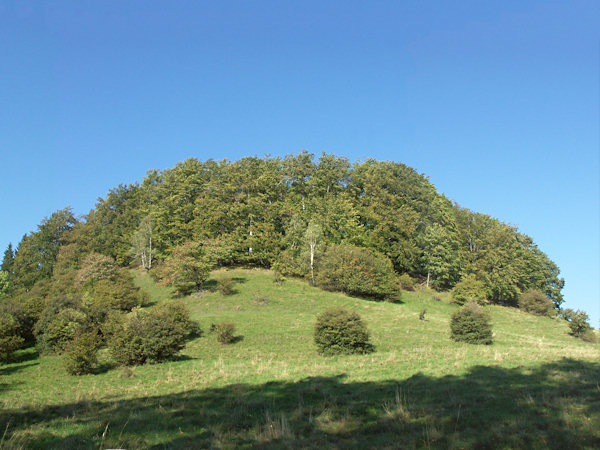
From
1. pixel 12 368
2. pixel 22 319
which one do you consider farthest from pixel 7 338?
pixel 22 319

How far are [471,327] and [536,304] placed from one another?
34378 millimetres

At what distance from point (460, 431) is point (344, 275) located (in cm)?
3650

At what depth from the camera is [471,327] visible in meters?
25.7

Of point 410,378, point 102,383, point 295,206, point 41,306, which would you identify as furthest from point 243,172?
point 410,378

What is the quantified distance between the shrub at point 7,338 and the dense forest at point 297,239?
9.54 metres

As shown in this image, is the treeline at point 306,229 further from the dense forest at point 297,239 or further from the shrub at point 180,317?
the shrub at point 180,317

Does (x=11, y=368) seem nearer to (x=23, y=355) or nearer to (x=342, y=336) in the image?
(x=23, y=355)

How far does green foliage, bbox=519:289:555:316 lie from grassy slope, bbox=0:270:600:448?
3645 cm

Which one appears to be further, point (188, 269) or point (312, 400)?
point (188, 269)

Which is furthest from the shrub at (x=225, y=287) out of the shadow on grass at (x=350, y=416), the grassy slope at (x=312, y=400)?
the shadow on grass at (x=350, y=416)

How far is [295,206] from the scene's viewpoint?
198ft

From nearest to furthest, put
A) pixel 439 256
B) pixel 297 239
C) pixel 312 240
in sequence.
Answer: pixel 312 240, pixel 297 239, pixel 439 256

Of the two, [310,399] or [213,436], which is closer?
[213,436]

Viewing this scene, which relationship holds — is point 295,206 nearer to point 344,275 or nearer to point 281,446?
point 344,275
